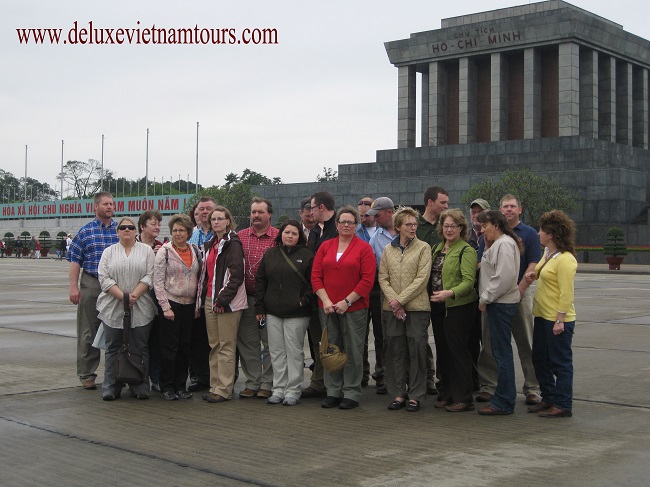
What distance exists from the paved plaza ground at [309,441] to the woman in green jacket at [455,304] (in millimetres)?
234

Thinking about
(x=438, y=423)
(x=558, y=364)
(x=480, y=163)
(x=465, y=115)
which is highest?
→ (x=465, y=115)

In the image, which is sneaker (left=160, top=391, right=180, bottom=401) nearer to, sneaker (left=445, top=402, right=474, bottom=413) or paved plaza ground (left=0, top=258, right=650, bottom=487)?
paved plaza ground (left=0, top=258, right=650, bottom=487)

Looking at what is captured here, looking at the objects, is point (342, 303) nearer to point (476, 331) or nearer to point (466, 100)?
point (476, 331)

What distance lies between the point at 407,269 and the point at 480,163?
4280 cm

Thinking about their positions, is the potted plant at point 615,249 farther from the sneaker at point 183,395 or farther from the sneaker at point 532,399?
the sneaker at point 183,395

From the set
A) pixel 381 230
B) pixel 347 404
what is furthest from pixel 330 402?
pixel 381 230

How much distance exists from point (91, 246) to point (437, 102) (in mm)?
47281

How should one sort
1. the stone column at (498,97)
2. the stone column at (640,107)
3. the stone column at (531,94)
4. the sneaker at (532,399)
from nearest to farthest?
the sneaker at (532,399), the stone column at (531,94), the stone column at (498,97), the stone column at (640,107)

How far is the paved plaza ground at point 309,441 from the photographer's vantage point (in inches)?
222

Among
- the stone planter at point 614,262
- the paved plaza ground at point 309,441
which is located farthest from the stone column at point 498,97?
the paved plaza ground at point 309,441

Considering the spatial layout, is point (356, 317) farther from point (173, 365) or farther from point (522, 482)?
point (522, 482)

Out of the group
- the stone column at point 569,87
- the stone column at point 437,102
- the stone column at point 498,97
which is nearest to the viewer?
the stone column at point 569,87

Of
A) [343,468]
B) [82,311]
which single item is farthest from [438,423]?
[82,311]

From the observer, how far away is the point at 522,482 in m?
5.48
